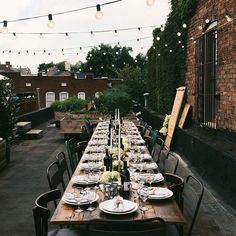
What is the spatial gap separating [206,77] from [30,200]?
507 cm

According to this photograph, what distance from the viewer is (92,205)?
3656 mm

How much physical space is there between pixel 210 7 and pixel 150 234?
6.91 metres

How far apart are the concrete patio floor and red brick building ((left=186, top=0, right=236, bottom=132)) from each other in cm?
131

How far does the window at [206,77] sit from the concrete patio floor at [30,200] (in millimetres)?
1196

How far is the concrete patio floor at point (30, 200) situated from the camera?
17.0 ft

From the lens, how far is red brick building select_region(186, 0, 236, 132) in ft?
24.1

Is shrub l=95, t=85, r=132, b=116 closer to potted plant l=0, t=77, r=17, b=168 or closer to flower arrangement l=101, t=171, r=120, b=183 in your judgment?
potted plant l=0, t=77, r=17, b=168

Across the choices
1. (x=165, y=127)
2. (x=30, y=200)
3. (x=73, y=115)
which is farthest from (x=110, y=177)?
(x=73, y=115)

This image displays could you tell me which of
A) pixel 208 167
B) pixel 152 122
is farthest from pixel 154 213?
pixel 152 122

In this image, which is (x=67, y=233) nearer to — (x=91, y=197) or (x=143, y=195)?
(x=91, y=197)

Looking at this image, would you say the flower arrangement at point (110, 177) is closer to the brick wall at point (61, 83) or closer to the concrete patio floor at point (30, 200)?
the concrete patio floor at point (30, 200)

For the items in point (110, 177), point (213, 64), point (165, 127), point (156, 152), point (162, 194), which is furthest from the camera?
point (165, 127)

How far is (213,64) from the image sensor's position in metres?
9.03

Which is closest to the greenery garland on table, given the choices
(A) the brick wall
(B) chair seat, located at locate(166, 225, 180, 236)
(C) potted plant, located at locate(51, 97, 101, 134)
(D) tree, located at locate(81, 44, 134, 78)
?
(C) potted plant, located at locate(51, 97, 101, 134)
